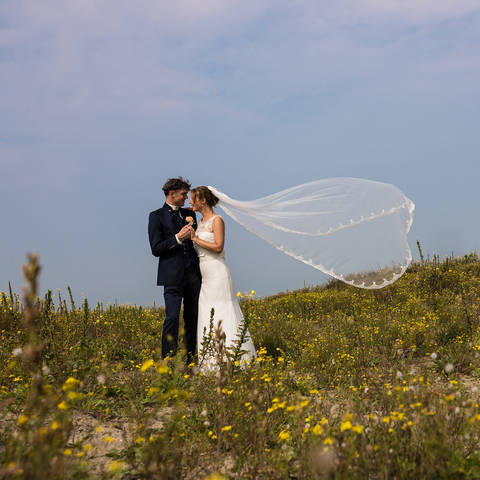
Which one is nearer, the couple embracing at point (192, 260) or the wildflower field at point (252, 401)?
the wildflower field at point (252, 401)

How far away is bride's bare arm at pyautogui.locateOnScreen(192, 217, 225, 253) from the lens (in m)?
6.76

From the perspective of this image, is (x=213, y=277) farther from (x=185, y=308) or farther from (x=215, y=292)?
(x=185, y=308)

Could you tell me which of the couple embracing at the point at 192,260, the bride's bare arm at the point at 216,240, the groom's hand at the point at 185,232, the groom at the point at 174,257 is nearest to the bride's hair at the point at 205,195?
the couple embracing at the point at 192,260

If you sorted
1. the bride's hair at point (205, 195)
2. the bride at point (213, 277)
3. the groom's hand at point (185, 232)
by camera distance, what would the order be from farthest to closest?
the bride's hair at point (205, 195) → the bride at point (213, 277) → the groom's hand at point (185, 232)

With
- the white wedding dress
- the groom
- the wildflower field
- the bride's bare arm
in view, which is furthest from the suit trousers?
the wildflower field

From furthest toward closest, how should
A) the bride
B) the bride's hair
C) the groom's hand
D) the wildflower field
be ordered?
the bride's hair, the bride, the groom's hand, the wildflower field

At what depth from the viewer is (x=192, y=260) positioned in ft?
23.6

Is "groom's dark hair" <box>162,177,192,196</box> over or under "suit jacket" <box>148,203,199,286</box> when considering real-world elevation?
over

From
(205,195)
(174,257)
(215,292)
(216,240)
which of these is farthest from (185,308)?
(205,195)

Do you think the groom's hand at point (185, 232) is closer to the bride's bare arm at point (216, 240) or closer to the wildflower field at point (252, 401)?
the bride's bare arm at point (216, 240)

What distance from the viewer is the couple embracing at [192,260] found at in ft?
22.5

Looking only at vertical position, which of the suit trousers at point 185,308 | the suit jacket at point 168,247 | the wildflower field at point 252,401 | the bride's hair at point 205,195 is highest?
the bride's hair at point 205,195

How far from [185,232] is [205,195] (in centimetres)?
67

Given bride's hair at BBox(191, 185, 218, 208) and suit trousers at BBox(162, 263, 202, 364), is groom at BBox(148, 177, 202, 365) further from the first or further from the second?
bride's hair at BBox(191, 185, 218, 208)
